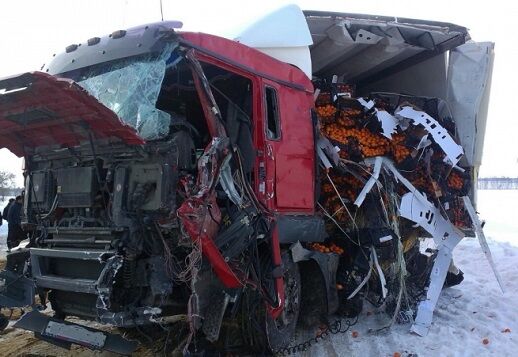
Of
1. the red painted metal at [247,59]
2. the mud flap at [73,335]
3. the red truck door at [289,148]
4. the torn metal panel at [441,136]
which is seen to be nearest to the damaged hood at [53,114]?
the red painted metal at [247,59]

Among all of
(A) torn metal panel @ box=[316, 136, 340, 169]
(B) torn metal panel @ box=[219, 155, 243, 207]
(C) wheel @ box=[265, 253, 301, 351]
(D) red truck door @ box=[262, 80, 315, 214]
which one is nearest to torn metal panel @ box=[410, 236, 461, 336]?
(C) wheel @ box=[265, 253, 301, 351]

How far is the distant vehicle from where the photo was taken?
150 inches

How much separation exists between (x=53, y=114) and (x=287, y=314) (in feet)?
9.96

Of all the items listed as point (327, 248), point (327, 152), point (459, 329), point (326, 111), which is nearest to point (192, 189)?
point (327, 152)

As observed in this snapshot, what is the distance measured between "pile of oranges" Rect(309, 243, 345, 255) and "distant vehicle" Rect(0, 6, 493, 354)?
0.03m

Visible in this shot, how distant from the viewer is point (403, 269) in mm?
6102

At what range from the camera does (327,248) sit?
5.62 m

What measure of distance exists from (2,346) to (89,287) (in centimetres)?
218

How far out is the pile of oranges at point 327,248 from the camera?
17.7ft

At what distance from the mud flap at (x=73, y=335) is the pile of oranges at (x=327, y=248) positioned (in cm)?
225

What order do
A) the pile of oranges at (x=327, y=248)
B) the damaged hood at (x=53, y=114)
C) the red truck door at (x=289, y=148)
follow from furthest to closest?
the pile of oranges at (x=327, y=248) < the red truck door at (x=289, y=148) < the damaged hood at (x=53, y=114)

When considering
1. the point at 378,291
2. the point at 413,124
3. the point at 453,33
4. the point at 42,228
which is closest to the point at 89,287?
the point at 42,228

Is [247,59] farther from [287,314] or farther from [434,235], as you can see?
[434,235]

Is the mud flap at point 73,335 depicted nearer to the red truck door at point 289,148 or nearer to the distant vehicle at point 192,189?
the distant vehicle at point 192,189
